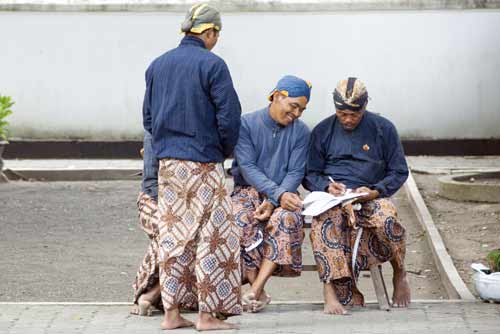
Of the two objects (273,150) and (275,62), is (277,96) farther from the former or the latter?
(275,62)

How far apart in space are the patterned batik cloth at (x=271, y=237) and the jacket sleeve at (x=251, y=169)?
104 mm

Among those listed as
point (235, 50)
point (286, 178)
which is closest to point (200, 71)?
point (286, 178)

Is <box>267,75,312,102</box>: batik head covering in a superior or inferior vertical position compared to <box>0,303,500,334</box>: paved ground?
superior

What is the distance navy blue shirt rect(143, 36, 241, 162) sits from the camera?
7621 mm

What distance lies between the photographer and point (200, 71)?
7625 millimetres

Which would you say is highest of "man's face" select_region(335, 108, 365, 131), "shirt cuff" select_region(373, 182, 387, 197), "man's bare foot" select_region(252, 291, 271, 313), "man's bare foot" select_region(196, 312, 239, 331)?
"man's face" select_region(335, 108, 365, 131)

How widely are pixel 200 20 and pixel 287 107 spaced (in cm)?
92

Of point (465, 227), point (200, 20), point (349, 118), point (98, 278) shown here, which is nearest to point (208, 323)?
point (349, 118)

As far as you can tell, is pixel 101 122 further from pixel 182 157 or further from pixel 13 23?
pixel 182 157

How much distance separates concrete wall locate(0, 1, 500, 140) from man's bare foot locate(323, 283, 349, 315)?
8896 millimetres

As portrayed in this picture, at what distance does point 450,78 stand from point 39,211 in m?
6.15

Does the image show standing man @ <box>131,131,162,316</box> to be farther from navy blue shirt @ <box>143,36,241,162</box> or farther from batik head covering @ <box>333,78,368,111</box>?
batik head covering @ <box>333,78,368,111</box>

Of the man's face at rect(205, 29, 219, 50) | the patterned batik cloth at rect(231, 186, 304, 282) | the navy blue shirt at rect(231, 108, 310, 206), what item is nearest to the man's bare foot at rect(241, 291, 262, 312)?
the patterned batik cloth at rect(231, 186, 304, 282)

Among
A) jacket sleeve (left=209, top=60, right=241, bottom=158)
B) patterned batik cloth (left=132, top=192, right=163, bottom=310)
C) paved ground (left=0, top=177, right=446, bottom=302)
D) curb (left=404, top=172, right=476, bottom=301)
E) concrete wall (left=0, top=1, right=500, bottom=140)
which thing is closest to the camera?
jacket sleeve (left=209, top=60, right=241, bottom=158)
